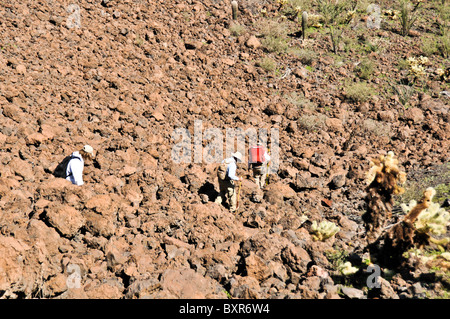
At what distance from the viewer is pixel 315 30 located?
1252 cm

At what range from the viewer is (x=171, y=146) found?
23.8 feet

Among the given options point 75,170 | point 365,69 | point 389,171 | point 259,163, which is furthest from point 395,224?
point 365,69

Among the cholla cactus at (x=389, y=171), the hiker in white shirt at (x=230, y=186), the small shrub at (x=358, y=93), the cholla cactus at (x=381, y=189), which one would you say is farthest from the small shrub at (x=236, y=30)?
the cholla cactus at (x=389, y=171)

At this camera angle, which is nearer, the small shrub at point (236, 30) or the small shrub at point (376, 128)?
the small shrub at point (376, 128)

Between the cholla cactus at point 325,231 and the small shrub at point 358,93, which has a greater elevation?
the small shrub at point 358,93

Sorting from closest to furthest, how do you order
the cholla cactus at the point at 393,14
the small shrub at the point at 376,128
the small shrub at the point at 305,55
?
the small shrub at the point at 376,128 < the small shrub at the point at 305,55 < the cholla cactus at the point at 393,14

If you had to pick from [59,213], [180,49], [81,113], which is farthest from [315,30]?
[59,213]

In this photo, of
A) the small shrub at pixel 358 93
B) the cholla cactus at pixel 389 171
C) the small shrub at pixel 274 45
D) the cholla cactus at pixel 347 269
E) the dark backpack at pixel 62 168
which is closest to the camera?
the cholla cactus at pixel 347 269

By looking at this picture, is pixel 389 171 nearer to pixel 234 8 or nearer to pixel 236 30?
pixel 236 30

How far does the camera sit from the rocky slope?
13.4 feet

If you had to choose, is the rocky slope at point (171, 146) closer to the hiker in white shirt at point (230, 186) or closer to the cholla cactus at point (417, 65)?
the hiker in white shirt at point (230, 186)

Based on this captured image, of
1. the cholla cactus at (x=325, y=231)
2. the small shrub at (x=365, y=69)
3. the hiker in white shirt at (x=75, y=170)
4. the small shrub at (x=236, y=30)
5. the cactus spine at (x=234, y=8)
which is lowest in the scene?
the cholla cactus at (x=325, y=231)

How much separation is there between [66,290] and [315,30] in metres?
11.7

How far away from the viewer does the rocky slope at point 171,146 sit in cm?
410
